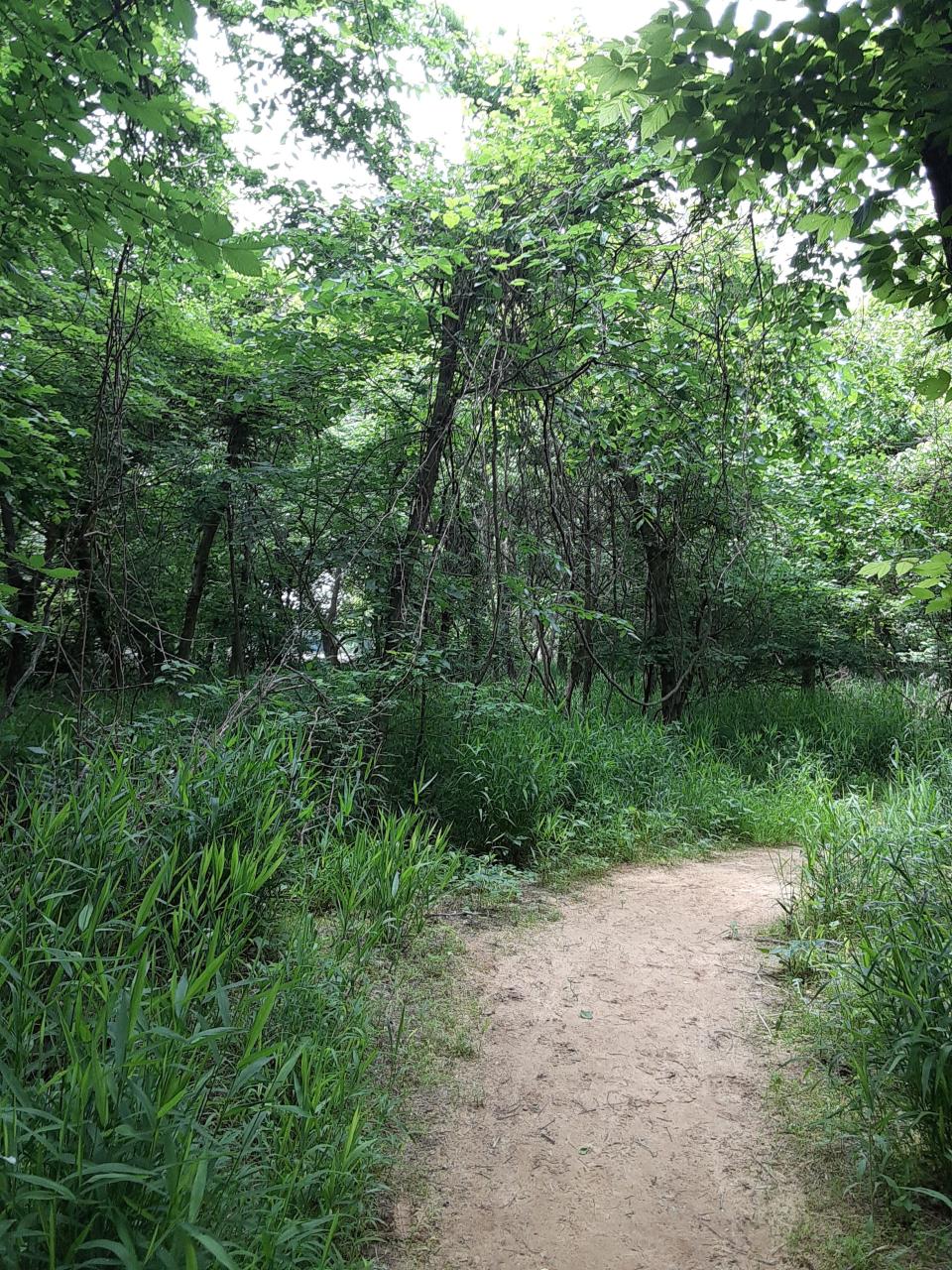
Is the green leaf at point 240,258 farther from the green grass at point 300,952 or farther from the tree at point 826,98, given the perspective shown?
the green grass at point 300,952

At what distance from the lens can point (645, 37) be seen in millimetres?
2041

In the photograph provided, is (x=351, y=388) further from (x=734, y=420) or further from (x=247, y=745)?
(x=247, y=745)

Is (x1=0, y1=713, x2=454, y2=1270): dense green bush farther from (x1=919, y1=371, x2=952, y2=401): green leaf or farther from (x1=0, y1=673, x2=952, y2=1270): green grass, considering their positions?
(x1=919, y1=371, x2=952, y2=401): green leaf

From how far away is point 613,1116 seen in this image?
7.87 ft

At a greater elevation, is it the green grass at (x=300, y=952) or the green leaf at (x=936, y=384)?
the green leaf at (x=936, y=384)

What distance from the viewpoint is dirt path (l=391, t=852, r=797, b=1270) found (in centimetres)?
190

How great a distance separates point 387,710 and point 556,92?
4.30 metres

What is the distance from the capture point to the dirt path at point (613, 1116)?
6.23 ft

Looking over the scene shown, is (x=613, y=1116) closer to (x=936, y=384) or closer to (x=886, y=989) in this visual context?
(x=886, y=989)

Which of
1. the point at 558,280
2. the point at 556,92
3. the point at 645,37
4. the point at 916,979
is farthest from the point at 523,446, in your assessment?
the point at 916,979

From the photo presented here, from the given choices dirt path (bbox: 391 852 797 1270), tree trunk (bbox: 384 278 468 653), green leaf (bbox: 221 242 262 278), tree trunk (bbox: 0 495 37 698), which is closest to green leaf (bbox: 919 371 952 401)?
green leaf (bbox: 221 242 262 278)

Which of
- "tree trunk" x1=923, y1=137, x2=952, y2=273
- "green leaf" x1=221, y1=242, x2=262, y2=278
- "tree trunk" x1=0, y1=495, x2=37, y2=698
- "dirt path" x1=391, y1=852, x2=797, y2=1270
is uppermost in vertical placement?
"tree trunk" x1=923, y1=137, x2=952, y2=273

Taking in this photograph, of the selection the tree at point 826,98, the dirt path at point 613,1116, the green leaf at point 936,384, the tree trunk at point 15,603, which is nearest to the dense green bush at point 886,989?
the dirt path at point 613,1116

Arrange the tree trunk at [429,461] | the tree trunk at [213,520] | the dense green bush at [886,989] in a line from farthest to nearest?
the tree trunk at [213,520]
the tree trunk at [429,461]
the dense green bush at [886,989]
